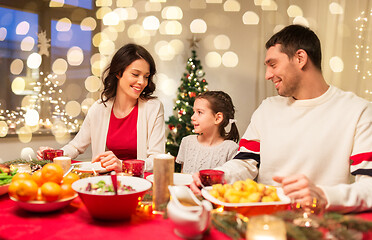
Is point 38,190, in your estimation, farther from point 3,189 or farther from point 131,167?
point 131,167

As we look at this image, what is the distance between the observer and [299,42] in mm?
1647

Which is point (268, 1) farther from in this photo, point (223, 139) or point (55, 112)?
point (55, 112)

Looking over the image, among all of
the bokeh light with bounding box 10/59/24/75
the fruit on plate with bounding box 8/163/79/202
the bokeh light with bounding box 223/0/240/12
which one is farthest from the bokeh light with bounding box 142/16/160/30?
the fruit on plate with bounding box 8/163/79/202

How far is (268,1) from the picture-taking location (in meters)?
4.31

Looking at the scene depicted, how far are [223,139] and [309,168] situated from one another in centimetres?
109

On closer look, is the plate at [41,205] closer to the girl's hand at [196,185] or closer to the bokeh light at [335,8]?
the girl's hand at [196,185]

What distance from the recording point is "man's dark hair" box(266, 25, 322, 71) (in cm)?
165

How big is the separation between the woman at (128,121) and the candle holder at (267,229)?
63.2 inches

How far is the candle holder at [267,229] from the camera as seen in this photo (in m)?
0.75

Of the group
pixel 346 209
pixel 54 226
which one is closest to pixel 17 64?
pixel 54 226

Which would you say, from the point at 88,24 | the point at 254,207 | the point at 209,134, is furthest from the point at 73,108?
the point at 254,207

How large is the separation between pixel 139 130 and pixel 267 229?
1.76 meters

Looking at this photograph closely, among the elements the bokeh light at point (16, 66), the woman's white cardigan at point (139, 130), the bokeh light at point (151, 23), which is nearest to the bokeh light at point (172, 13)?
the bokeh light at point (151, 23)

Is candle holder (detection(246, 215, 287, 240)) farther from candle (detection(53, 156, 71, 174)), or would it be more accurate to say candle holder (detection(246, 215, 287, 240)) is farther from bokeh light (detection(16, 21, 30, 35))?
bokeh light (detection(16, 21, 30, 35))
